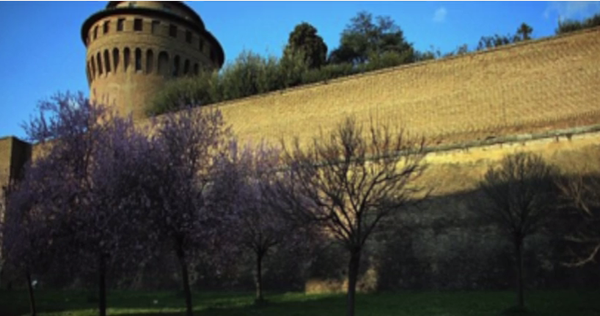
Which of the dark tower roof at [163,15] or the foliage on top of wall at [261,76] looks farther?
the dark tower roof at [163,15]

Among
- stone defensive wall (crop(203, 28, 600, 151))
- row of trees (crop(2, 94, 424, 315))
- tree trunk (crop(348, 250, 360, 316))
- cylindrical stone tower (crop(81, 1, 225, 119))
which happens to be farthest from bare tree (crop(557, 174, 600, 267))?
cylindrical stone tower (crop(81, 1, 225, 119))

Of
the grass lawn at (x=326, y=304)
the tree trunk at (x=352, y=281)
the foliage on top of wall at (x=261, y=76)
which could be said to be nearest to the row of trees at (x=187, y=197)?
the tree trunk at (x=352, y=281)

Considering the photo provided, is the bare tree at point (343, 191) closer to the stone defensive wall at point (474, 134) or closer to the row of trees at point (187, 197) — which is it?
the row of trees at point (187, 197)

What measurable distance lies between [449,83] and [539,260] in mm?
6074

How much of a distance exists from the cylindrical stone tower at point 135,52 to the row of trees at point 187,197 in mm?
14840

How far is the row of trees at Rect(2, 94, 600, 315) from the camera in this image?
10.9 m

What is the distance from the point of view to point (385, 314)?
37.1 ft

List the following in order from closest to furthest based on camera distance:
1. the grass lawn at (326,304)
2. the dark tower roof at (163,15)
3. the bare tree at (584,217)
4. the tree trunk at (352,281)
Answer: the tree trunk at (352,281) → the grass lawn at (326,304) → the bare tree at (584,217) → the dark tower roof at (163,15)

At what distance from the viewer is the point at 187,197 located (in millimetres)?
11094

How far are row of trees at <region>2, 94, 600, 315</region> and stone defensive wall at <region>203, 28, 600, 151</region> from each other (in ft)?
9.45

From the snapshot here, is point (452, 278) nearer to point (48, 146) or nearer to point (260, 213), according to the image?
point (260, 213)

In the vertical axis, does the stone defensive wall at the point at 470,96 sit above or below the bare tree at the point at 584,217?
above

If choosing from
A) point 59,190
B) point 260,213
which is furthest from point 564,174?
point 59,190

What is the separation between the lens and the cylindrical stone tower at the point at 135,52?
27797 mm
